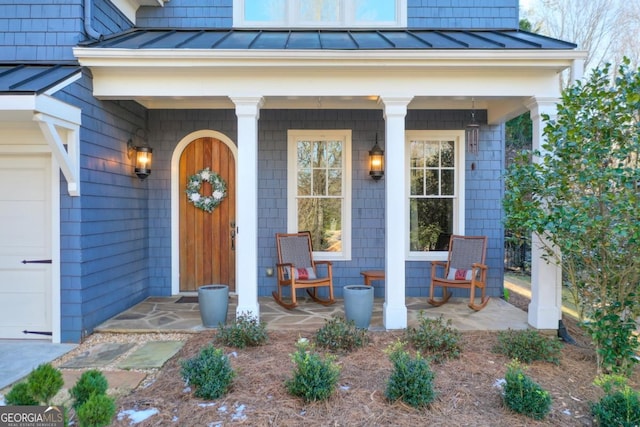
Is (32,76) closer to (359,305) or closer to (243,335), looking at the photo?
(243,335)

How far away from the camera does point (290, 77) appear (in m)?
4.23

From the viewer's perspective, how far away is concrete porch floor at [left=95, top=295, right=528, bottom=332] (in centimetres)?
429

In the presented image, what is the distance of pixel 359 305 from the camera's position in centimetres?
415

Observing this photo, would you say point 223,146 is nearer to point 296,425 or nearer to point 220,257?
point 220,257

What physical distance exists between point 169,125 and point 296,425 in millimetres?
4575

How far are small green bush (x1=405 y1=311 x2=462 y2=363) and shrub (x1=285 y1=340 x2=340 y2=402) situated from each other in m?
1.13

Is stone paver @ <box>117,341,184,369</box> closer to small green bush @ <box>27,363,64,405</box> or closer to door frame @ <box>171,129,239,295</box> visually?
small green bush @ <box>27,363,64,405</box>

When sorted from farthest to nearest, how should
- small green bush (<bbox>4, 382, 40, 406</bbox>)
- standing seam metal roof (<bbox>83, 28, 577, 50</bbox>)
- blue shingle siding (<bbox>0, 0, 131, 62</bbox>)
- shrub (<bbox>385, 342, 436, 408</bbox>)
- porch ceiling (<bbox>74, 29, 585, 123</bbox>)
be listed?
standing seam metal roof (<bbox>83, 28, 577, 50</bbox>), blue shingle siding (<bbox>0, 0, 131, 62</bbox>), porch ceiling (<bbox>74, 29, 585, 123</bbox>), shrub (<bbox>385, 342, 436, 408</bbox>), small green bush (<bbox>4, 382, 40, 406</bbox>)

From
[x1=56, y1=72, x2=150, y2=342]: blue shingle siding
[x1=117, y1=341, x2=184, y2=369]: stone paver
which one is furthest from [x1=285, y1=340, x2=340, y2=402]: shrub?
[x1=56, y1=72, x2=150, y2=342]: blue shingle siding

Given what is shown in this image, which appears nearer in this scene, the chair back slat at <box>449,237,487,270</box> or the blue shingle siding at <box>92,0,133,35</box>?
the blue shingle siding at <box>92,0,133,35</box>

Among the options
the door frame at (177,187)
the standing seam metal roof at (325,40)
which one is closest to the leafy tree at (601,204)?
the standing seam metal roof at (325,40)

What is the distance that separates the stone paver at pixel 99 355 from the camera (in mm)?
3472

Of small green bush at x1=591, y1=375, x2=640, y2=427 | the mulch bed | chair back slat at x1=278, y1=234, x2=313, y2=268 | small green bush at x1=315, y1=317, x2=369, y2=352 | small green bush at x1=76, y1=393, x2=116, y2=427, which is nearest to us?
small green bush at x1=76, y1=393, x2=116, y2=427

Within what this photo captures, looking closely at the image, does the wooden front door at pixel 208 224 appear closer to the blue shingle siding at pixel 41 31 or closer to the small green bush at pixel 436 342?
the blue shingle siding at pixel 41 31
